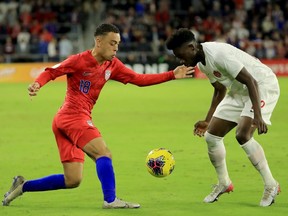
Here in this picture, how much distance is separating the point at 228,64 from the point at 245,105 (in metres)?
0.57

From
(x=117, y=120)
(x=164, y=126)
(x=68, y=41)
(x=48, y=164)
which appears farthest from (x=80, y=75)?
(x=68, y=41)

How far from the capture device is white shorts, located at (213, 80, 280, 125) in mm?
8203

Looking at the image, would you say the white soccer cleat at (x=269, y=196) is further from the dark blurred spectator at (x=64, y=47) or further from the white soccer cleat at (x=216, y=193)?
the dark blurred spectator at (x=64, y=47)

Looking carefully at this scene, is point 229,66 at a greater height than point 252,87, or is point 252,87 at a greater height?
point 229,66

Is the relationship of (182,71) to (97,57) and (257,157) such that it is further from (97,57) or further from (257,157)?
(257,157)

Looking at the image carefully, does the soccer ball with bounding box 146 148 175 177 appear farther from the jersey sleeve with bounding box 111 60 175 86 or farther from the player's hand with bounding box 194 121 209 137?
the jersey sleeve with bounding box 111 60 175 86

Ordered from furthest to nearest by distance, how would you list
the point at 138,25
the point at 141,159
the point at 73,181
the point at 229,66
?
the point at 138,25
the point at 141,159
the point at 73,181
the point at 229,66

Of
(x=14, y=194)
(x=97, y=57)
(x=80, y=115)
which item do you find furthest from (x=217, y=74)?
(x=14, y=194)

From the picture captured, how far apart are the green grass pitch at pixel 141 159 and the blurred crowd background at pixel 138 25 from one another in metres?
8.87

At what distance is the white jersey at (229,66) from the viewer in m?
7.89

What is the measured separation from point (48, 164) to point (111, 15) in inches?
936

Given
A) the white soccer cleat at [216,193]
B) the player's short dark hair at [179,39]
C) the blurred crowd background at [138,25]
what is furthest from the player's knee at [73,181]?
the blurred crowd background at [138,25]

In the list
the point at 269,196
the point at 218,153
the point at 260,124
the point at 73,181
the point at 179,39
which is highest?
the point at 179,39

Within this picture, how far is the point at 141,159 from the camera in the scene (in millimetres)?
12062
